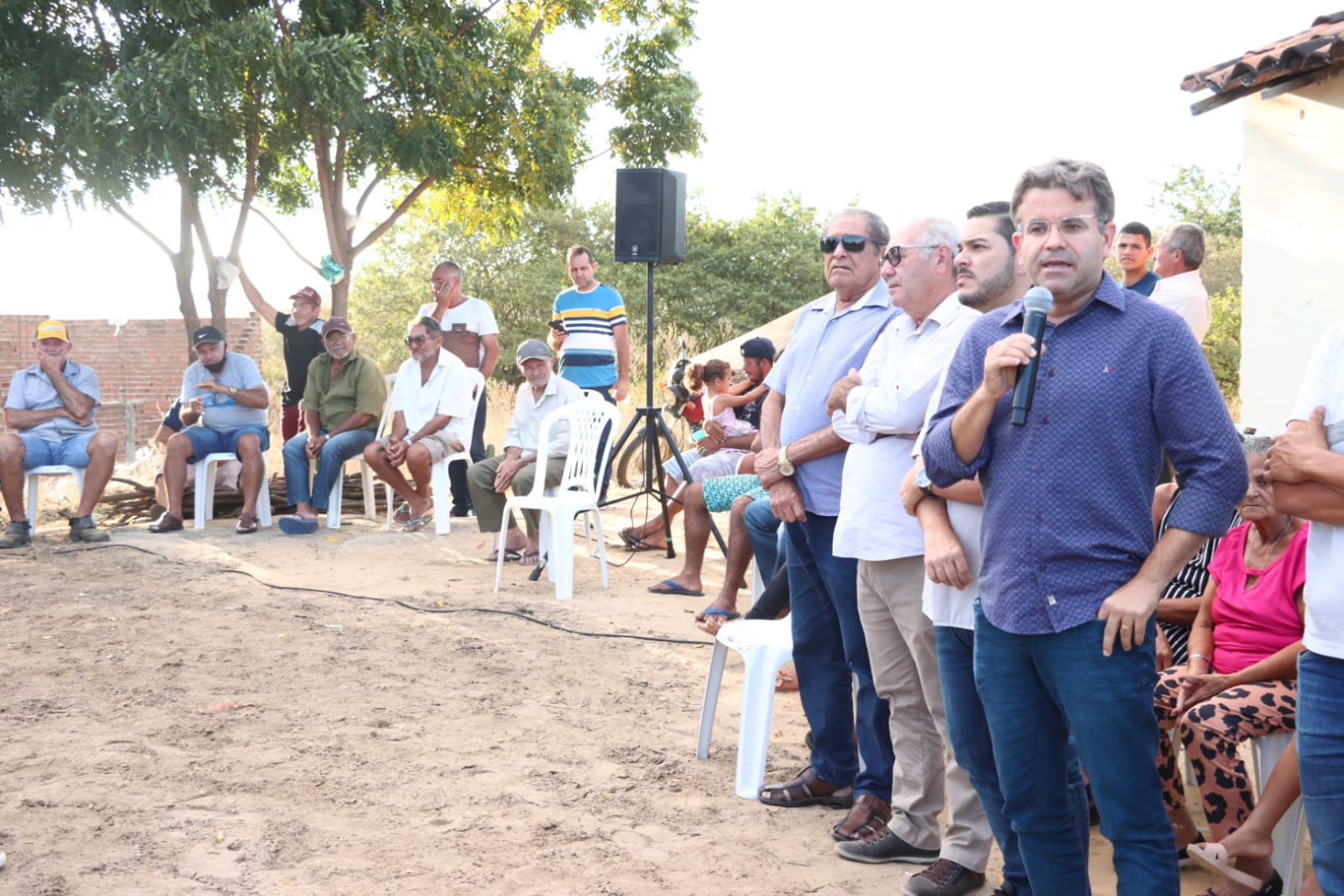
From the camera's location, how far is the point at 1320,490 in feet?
7.34

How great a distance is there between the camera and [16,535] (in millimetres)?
8578

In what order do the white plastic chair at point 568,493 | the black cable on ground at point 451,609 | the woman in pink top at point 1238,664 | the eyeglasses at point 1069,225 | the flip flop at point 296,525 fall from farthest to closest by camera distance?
the flip flop at point 296,525, the white plastic chair at point 568,493, the black cable on ground at point 451,609, the woman in pink top at point 1238,664, the eyeglasses at point 1069,225

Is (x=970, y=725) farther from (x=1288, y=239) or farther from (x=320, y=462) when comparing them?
(x=320, y=462)

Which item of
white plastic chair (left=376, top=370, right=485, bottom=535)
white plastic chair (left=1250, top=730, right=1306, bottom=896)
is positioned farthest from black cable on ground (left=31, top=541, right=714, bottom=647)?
white plastic chair (left=1250, top=730, right=1306, bottom=896)

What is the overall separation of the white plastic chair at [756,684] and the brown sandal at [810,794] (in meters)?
0.09

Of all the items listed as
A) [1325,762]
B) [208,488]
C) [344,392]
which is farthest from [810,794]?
[208,488]

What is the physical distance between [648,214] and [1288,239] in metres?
4.05

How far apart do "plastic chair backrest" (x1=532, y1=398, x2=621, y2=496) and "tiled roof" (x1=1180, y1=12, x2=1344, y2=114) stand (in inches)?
168

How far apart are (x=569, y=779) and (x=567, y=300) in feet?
17.6

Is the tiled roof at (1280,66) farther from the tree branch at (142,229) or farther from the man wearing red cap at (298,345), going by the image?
the tree branch at (142,229)

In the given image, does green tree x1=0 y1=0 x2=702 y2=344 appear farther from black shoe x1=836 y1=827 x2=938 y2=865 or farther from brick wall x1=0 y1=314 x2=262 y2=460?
black shoe x1=836 y1=827 x2=938 y2=865

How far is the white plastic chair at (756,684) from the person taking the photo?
3.93 m

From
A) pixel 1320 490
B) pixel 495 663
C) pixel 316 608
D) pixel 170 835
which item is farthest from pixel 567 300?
Result: pixel 1320 490

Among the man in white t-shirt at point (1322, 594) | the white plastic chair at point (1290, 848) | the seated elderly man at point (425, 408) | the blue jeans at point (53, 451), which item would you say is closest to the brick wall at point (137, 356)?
the blue jeans at point (53, 451)
